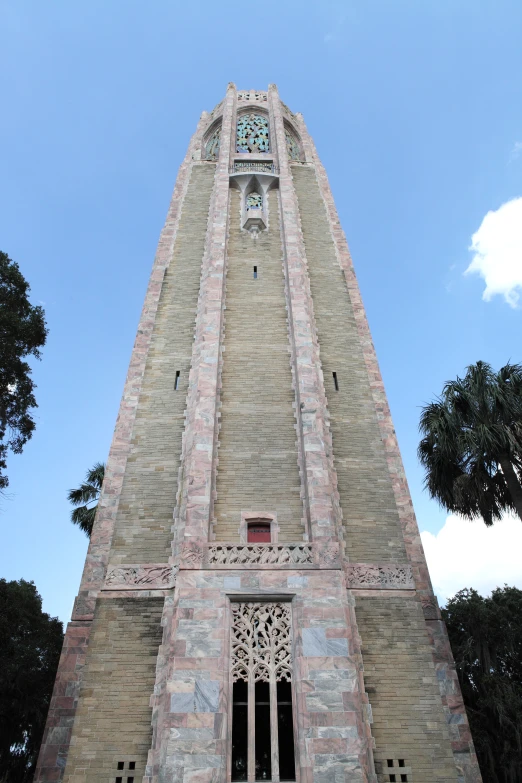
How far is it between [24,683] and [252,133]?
23.6 meters

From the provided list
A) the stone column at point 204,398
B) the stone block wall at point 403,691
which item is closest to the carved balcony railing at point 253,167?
the stone column at point 204,398

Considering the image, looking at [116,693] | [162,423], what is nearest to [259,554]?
[116,693]

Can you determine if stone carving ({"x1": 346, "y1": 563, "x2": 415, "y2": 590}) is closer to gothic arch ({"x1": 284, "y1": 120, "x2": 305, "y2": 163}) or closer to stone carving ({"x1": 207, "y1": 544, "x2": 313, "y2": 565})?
stone carving ({"x1": 207, "y1": 544, "x2": 313, "y2": 565})

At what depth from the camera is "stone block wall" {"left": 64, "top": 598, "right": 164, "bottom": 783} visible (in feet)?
30.7

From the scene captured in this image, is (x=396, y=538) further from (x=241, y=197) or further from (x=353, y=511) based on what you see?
(x=241, y=197)

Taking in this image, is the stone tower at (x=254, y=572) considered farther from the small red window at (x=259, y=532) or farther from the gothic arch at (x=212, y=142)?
the gothic arch at (x=212, y=142)

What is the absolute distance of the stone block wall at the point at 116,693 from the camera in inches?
368

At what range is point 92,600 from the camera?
36.9 feet

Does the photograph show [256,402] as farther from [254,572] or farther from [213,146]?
[213,146]

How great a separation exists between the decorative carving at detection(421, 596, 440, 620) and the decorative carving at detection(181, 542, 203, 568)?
4.85 m

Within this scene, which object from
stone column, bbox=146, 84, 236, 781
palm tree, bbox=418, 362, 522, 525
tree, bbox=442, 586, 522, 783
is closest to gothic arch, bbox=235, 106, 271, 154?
stone column, bbox=146, 84, 236, 781

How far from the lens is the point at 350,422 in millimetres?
14711

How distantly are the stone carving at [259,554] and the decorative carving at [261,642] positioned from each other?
817mm

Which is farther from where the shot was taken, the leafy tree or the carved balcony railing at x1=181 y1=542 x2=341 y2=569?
the leafy tree
